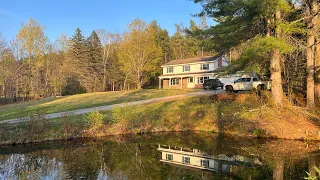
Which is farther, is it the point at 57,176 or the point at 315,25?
the point at 315,25

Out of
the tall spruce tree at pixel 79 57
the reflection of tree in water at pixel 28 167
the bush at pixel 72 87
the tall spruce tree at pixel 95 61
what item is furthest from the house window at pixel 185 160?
the bush at pixel 72 87

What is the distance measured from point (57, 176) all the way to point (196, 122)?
10927mm

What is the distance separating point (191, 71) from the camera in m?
39.3

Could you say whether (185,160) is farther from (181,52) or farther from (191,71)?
(181,52)

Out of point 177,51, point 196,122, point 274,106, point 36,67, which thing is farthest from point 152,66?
point 274,106

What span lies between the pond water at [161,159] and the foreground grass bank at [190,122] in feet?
2.86

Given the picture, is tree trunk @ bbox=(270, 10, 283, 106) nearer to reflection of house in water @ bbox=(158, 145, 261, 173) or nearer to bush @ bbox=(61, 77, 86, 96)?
reflection of house in water @ bbox=(158, 145, 261, 173)

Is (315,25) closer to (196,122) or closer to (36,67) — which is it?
(196,122)

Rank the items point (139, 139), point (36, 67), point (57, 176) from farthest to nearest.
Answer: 1. point (36, 67)
2. point (139, 139)
3. point (57, 176)

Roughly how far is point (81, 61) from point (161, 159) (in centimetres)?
3947

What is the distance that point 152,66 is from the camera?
46.2 m

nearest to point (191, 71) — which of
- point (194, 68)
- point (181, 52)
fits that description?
point (194, 68)

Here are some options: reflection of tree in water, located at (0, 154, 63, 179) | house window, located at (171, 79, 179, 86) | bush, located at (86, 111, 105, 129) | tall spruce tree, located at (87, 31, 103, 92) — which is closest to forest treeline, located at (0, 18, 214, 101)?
tall spruce tree, located at (87, 31, 103, 92)

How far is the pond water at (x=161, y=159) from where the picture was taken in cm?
893
